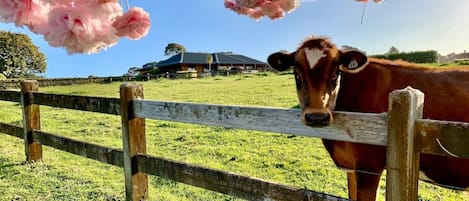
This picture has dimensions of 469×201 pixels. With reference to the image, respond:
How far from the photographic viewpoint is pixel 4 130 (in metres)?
5.55

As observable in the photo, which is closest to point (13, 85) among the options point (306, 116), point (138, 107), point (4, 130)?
point (4, 130)

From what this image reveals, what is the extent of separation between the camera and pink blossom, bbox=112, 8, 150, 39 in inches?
44.2

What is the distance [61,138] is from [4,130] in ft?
6.33

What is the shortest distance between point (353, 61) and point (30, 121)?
4473 millimetres

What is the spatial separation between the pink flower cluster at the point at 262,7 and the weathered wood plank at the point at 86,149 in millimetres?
2145

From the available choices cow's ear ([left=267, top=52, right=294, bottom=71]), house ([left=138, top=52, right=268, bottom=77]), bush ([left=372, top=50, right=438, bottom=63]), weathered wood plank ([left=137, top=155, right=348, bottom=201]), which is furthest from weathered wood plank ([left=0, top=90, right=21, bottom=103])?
house ([left=138, top=52, right=268, bottom=77])

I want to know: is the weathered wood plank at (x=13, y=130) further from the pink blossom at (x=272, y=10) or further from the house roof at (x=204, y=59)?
the house roof at (x=204, y=59)

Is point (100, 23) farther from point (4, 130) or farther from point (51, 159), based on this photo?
point (4, 130)

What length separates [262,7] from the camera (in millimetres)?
1681

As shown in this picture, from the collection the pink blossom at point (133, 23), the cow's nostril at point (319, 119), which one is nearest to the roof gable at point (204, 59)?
the cow's nostril at point (319, 119)

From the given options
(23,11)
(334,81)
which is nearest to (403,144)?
(334,81)

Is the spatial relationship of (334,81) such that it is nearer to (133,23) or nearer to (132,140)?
(133,23)

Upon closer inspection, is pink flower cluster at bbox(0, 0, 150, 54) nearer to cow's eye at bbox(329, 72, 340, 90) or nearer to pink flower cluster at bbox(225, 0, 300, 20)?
pink flower cluster at bbox(225, 0, 300, 20)

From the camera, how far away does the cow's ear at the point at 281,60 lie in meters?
2.42
